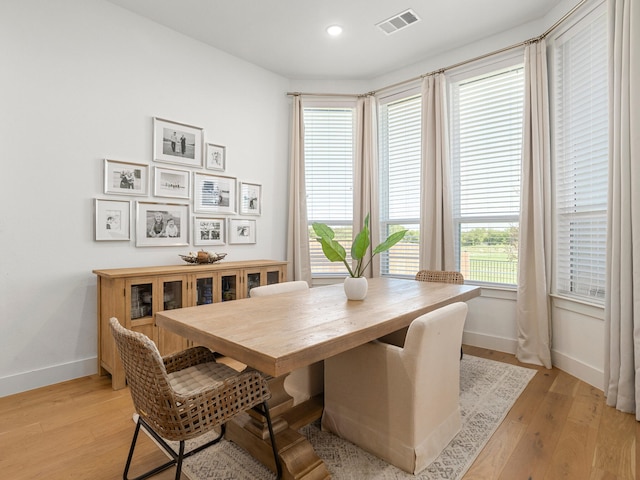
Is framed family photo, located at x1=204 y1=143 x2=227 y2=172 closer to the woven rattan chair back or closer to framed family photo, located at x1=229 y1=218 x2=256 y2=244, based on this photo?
framed family photo, located at x1=229 y1=218 x2=256 y2=244

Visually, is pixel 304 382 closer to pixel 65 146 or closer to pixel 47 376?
pixel 47 376

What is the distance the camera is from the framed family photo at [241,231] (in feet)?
12.7

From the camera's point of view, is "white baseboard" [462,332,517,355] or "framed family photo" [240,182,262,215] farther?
"framed family photo" [240,182,262,215]

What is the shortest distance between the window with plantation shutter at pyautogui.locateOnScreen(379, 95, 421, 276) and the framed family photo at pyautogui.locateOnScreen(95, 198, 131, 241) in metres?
2.77

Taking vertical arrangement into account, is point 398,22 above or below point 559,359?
above

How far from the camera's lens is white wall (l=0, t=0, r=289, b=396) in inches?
100

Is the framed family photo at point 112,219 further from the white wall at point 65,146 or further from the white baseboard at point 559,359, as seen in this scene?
the white baseboard at point 559,359

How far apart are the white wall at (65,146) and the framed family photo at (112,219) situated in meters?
0.06

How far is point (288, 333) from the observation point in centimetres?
145

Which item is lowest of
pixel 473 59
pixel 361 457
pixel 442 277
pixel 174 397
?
pixel 361 457

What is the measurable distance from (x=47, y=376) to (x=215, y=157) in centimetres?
237

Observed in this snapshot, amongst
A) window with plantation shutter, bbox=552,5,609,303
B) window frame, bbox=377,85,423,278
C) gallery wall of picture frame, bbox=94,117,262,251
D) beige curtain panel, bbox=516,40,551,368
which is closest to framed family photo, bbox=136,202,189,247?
gallery wall of picture frame, bbox=94,117,262,251

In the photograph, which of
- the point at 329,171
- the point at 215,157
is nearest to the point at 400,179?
the point at 329,171

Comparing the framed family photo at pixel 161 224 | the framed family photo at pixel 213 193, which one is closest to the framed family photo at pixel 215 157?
the framed family photo at pixel 213 193
